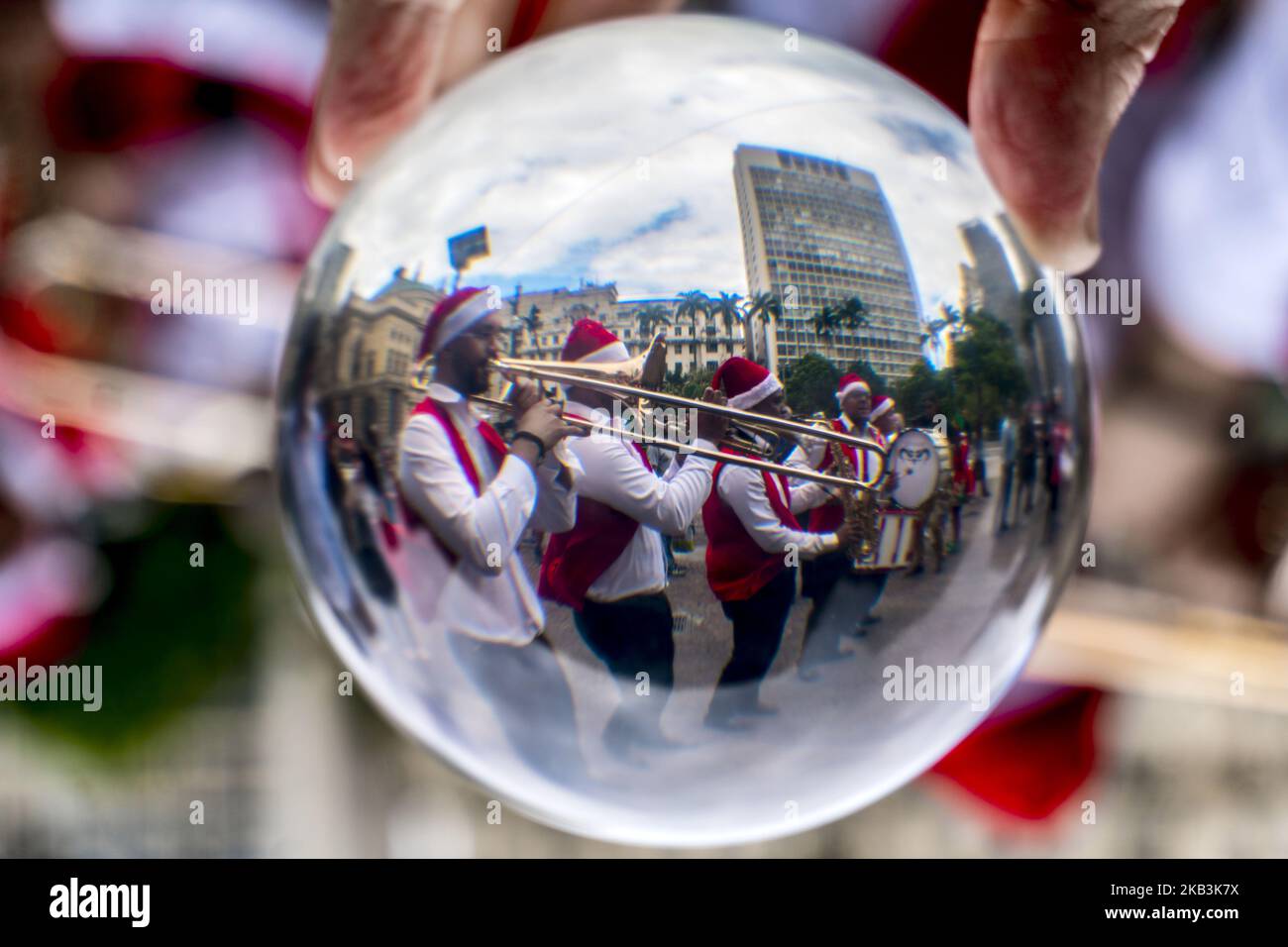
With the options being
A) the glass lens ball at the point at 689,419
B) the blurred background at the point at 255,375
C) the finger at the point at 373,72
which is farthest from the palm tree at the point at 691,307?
the blurred background at the point at 255,375

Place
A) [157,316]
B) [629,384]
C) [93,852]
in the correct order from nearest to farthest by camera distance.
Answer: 1. [629,384]
2. [157,316]
3. [93,852]

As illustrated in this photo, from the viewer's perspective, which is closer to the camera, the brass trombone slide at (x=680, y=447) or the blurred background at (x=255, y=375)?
the brass trombone slide at (x=680, y=447)

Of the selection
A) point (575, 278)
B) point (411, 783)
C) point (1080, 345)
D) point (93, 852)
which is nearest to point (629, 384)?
point (575, 278)

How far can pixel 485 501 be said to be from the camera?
0.27 m

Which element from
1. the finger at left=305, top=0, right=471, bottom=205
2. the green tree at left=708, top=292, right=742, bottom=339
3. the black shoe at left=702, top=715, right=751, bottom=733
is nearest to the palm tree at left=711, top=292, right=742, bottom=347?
the green tree at left=708, top=292, right=742, bottom=339

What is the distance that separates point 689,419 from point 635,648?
0.06 metres

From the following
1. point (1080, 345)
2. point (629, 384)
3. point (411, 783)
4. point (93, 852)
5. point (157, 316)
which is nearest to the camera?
point (629, 384)

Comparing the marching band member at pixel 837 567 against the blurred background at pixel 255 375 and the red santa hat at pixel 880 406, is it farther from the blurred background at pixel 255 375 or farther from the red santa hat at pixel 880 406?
the blurred background at pixel 255 375

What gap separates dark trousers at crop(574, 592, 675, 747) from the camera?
0.28 metres

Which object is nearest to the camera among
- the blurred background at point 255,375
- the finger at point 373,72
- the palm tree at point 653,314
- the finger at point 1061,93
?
the palm tree at point 653,314

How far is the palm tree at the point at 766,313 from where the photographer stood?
0.26 metres

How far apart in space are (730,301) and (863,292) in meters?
0.04

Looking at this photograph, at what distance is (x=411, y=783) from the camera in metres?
1.57
